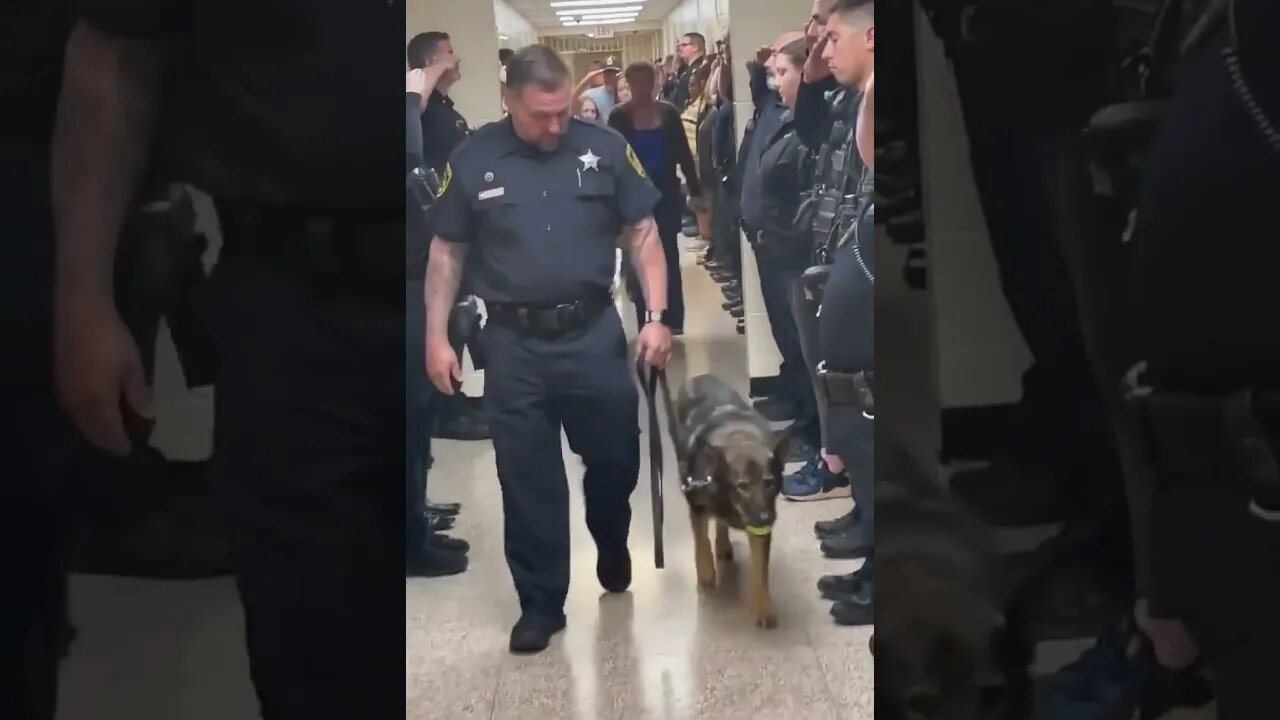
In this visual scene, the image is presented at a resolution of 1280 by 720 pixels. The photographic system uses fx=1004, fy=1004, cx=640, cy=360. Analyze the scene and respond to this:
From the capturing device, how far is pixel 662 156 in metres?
1.19

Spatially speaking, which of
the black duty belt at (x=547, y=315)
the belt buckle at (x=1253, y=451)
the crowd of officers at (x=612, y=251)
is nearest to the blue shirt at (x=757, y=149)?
the crowd of officers at (x=612, y=251)

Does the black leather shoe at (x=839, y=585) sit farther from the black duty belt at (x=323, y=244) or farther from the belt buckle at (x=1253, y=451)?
the black duty belt at (x=323, y=244)

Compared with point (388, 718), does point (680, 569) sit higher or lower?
higher

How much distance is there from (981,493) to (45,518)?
47.4 inches

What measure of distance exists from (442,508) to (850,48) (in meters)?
0.75

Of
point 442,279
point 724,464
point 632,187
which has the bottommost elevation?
point 724,464

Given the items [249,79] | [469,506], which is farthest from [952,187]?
[249,79]

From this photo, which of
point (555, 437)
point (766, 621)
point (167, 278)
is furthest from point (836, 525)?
point (167, 278)

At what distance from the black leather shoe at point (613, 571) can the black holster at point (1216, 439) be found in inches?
26.7

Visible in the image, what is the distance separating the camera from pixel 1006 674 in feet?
4.34

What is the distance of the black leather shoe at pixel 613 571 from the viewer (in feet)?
4.06

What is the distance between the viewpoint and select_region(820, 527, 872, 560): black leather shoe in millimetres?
1233

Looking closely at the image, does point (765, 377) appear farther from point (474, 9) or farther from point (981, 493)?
point (474, 9)

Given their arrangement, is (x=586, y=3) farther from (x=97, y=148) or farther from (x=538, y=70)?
(x=97, y=148)
